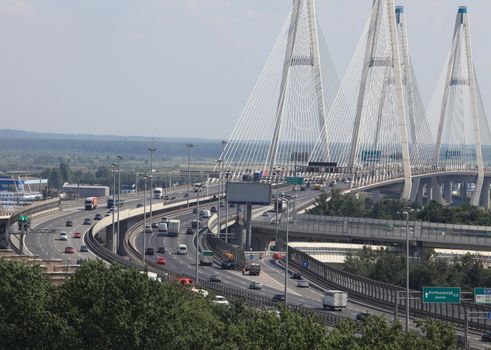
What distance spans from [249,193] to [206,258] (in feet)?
49.3

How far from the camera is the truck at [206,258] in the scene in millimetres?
83750

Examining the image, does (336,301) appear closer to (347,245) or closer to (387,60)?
(347,245)

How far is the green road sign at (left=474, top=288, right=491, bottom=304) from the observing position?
54.6 metres

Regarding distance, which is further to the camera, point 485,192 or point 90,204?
point 485,192

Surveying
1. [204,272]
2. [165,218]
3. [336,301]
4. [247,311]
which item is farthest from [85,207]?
[247,311]

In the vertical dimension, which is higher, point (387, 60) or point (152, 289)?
point (387, 60)

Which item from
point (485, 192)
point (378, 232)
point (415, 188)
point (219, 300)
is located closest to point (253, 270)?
point (219, 300)

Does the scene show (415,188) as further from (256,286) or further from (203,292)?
(203,292)

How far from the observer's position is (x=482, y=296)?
180 feet

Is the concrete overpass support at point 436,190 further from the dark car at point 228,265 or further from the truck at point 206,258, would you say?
the dark car at point 228,265

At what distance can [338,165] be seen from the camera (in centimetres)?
13162

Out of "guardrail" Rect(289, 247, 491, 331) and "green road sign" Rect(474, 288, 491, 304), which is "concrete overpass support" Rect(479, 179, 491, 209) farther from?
"green road sign" Rect(474, 288, 491, 304)

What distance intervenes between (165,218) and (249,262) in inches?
1346

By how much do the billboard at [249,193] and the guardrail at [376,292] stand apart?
40.7 ft
